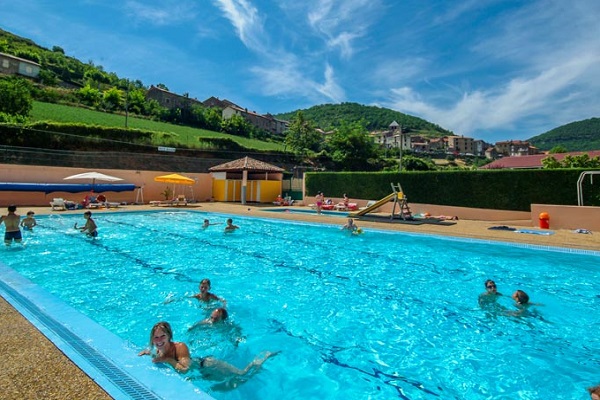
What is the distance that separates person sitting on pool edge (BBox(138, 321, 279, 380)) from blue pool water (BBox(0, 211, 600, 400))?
0.12 m

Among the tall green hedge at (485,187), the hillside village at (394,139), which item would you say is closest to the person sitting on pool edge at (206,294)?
the tall green hedge at (485,187)

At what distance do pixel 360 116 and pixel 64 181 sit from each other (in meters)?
124

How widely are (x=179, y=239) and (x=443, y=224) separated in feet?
32.9

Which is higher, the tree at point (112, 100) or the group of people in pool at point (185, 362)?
the tree at point (112, 100)

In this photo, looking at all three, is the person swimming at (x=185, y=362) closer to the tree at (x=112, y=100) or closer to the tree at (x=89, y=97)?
the tree at (x=89, y=97)

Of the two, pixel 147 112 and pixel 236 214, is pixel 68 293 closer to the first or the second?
pixel 236 214

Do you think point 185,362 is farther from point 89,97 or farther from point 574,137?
point 574,137

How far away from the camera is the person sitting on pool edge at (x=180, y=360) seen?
3252mm

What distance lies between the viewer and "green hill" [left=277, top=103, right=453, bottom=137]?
13011 cm

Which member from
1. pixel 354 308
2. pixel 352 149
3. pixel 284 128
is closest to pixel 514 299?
pixel 354 308

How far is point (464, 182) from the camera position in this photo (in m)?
16.1

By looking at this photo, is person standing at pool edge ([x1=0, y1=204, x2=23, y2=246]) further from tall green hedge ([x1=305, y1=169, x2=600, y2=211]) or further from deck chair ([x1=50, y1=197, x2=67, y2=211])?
tall green hedge ([x1=305, y1=169, x2=600, y2=211])

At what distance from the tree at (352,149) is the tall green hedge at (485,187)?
85.8ft

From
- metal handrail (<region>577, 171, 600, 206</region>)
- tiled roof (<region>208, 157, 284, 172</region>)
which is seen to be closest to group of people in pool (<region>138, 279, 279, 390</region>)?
metal handrail (<region>577, 171, 600, 206</region>)
